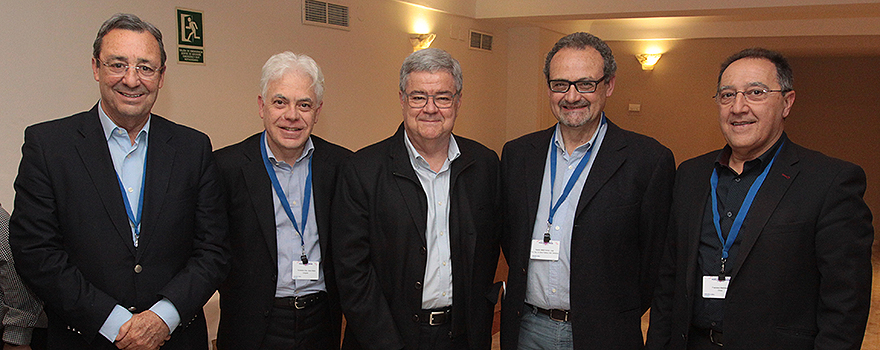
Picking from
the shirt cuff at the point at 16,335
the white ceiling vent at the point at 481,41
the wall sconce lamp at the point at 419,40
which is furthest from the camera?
the white ceiling vent at the point at 481,41

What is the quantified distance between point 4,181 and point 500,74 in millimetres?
7103

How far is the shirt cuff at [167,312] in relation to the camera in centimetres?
207

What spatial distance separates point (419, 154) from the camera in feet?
7.75

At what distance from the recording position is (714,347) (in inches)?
79.8

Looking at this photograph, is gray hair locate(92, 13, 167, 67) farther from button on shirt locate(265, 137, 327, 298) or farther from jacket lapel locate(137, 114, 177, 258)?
button on shirt locate(265, 137, 327, 298)

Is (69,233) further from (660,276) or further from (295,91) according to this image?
(660,276)

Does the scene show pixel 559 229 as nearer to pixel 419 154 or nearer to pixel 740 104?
pixel 419 154

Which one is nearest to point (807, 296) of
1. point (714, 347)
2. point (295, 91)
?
point (714, 347)

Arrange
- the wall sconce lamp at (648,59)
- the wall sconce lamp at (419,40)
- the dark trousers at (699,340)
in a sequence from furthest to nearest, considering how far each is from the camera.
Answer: the wall sconce lamp at (648,59), the wall sconce lamp at (419,40), the dark trousers at (699,340)

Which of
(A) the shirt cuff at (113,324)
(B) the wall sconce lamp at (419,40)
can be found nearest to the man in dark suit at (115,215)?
(A) the shirt cuff at (113,324)

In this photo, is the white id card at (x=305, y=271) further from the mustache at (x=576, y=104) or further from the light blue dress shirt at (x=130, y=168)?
the mustache at (x=576, y=104)

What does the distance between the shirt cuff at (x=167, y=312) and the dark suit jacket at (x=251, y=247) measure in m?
0.34

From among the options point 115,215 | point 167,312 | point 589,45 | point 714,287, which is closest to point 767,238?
point 714,287

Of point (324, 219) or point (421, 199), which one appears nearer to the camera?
point (421, 199)
